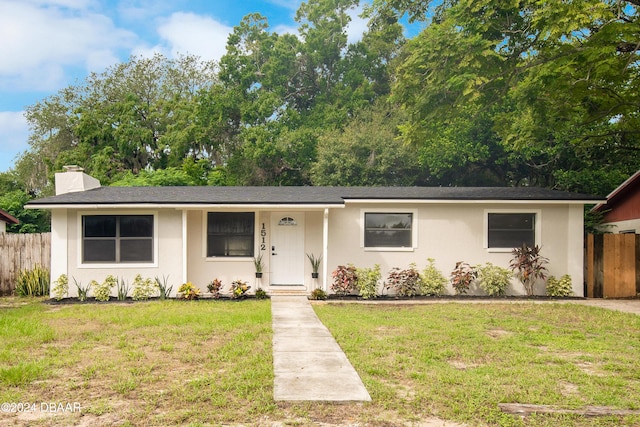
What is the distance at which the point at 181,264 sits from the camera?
13.0 m

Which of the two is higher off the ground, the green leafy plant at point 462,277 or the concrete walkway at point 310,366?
the green leafy plant at point 462,277

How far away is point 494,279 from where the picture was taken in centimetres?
1322

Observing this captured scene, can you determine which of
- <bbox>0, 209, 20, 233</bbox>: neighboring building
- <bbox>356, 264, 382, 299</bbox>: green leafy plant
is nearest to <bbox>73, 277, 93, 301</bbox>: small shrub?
<bbox>356, 264, 382, 299</bbox>: green leafy plant

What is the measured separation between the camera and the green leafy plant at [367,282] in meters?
13.0

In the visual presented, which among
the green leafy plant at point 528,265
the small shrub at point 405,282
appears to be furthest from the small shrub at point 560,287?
the small shrub at point 405,282

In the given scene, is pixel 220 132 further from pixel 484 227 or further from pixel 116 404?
pixel 116 404

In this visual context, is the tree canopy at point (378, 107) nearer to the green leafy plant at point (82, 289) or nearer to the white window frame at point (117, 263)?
the white window frame at point (117, 263)

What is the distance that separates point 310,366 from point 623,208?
14435mm

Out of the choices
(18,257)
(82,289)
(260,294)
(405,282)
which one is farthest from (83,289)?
(405,282)

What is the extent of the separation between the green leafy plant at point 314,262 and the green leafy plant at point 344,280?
2.11ft

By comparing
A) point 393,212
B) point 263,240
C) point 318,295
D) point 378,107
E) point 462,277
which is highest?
point 378,107

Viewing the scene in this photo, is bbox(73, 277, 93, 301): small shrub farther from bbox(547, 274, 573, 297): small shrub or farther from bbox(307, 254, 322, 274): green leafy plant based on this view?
bbox(547, 274, 573, 297): small shrub

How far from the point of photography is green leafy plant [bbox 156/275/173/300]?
501 inches

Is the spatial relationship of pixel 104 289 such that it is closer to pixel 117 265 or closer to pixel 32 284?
pixel 117 265
